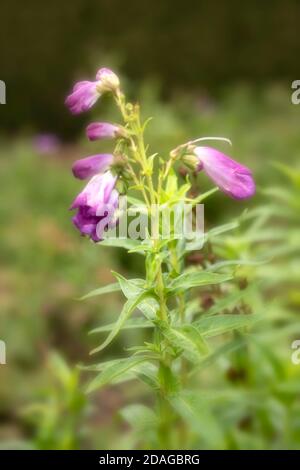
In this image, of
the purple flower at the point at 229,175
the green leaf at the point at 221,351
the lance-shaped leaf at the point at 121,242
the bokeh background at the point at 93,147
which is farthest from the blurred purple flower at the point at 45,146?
the purple flower at the point at 229,175

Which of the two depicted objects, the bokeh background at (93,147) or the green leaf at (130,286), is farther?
the bokeh background at (93,147)

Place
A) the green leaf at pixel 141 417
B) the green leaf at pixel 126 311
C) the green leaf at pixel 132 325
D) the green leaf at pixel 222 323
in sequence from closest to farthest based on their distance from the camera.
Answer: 1. the green leaf at pixel 126 311
2. the green leaf at pixel 222 323
3. the green leaf at pixel 132 325
4. the green leaf at pixel 141 417

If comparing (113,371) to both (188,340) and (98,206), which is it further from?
(98,206)

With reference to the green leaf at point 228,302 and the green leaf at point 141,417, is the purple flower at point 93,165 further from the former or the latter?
the green leaf at point 141,417

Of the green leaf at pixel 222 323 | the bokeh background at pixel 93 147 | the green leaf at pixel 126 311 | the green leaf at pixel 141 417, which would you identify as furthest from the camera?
the bokeh background at pixel 93 147

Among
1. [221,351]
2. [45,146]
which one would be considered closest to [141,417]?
[221,351]

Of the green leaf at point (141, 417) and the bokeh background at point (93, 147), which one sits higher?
the bokeh background at point (93, 147)
